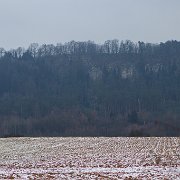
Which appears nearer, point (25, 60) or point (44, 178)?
point (44, 178)

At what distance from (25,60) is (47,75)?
12.6 meters

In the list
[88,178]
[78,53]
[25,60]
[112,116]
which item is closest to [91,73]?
[78,53]

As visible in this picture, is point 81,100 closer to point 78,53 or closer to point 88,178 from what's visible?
point 78,53

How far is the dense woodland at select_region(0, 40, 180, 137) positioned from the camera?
110 meters

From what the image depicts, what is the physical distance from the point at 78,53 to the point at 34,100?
40896 mm

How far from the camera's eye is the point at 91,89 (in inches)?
5723

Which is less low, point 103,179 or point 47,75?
point 47,75

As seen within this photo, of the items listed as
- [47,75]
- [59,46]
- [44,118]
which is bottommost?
[44,118]

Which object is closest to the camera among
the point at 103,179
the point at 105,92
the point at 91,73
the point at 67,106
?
the point at 103,179

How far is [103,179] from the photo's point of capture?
67.9ft

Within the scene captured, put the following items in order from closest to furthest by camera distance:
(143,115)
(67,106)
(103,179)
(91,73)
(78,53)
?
(103,179), (143,115), (67,106), (91,73), (78,53)

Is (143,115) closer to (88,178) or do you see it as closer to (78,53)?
(78,53)

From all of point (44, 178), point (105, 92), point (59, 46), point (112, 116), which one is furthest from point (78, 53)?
point (44, 178)

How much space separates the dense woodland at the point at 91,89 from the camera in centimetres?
10956
